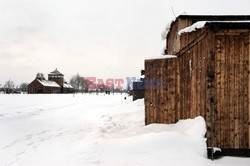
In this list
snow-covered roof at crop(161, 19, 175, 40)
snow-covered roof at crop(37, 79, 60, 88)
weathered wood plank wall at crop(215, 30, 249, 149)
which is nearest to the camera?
weathered wood plank wall at crop(215, 30, 249, 149)

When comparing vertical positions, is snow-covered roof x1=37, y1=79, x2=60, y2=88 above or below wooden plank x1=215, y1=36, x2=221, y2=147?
above

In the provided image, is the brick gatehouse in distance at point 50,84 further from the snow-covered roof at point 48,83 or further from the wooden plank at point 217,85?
the wooden plank at point 217,85

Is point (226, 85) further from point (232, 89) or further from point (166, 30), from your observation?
point (166, 30)

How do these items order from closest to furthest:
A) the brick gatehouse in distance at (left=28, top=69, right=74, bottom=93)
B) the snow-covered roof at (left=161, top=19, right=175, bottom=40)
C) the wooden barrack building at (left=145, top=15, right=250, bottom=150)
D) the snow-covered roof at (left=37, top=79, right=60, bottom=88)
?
the wooden barrack building at (left=145, top=15, right=250, bottom=150) < the snow-covered roof at (left=161, top=19, right=175, bottom=40) < the brick gatehouse in distance at (left=28, top=69, right=74, bottom=93) < the snow-covered roof at (left=37, top=79, right=60, bottom=88)

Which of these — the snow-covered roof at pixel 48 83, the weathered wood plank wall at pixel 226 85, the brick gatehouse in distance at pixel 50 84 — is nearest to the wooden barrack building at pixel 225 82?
the weathered wood plank wall at pixel 226 85

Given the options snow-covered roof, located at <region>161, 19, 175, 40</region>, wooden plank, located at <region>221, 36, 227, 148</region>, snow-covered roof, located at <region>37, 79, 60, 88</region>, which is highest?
snow-covered roof, located at <region>161, 19, 175, 40</region>

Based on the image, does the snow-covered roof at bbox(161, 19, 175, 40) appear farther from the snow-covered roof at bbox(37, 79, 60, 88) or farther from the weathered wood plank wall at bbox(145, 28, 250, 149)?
the snow-covered roof at bbox(37, 79, 60, 88)

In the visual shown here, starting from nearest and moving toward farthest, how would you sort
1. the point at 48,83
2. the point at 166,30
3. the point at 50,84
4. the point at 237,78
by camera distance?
the point at 237,78 → the point at 166,30 → the point at 48,83 → the point at 50,84

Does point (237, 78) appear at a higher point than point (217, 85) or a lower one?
higher

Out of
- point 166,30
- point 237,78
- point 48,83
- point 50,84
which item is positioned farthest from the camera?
point 50,84

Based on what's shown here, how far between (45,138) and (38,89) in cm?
7701

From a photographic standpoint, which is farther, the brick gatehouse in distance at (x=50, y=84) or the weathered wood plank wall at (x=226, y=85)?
the brick gatehouse in distance at (x=50, y=84)

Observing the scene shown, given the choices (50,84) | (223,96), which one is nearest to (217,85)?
(223,96)

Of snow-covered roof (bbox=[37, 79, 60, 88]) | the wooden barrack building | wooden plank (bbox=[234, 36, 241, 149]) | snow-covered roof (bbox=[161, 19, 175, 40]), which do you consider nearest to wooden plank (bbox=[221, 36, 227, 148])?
the wooden barrack building
